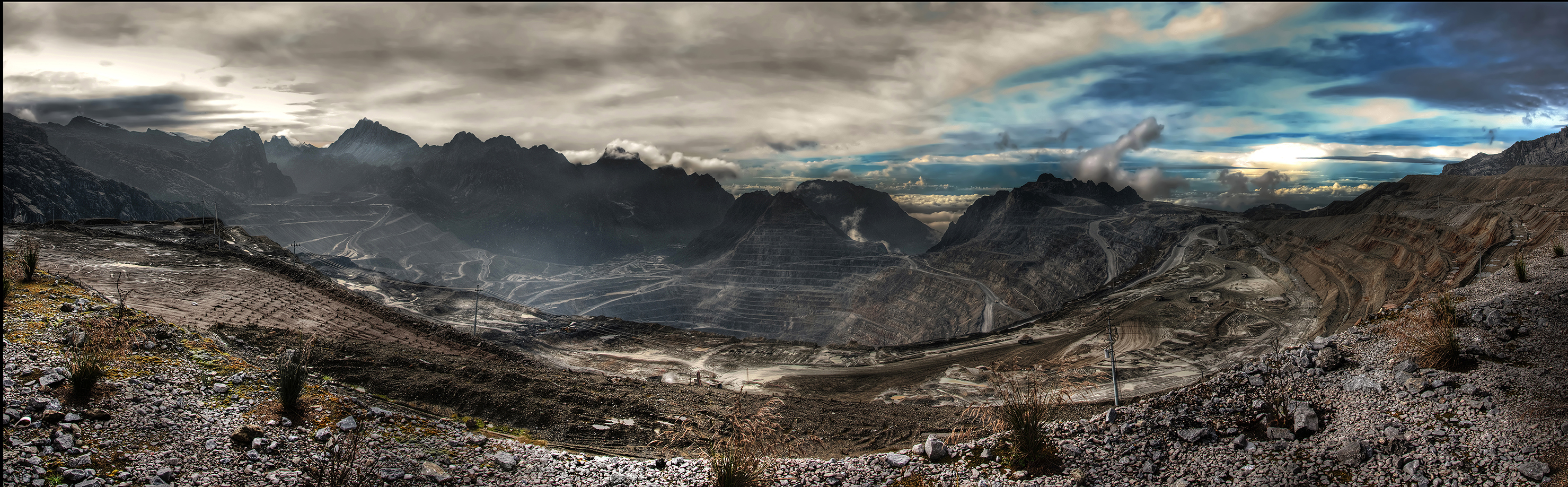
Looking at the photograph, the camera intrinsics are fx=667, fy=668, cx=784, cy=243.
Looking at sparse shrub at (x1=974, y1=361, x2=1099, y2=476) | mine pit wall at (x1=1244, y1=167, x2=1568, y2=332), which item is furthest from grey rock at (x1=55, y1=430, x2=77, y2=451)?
mine pit wall at (x1=1244, y1=167, x2=1568, y2=332)

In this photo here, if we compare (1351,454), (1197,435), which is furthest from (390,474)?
(1351,454)

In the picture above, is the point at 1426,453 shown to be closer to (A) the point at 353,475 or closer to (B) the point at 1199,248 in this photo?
(A) the point at 353,475

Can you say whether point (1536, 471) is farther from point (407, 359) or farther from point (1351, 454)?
point (407, 359)

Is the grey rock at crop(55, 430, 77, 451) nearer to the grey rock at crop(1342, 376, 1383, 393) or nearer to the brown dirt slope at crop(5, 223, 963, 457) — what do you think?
the brown dirt slope at crop(5, 223, 963, 457)

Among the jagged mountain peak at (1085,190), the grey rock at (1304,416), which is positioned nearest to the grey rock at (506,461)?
the grey rock at (1304,416)

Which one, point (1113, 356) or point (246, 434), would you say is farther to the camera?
point (1113, 356)

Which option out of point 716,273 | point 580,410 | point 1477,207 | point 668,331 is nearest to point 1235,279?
point 1477,207
